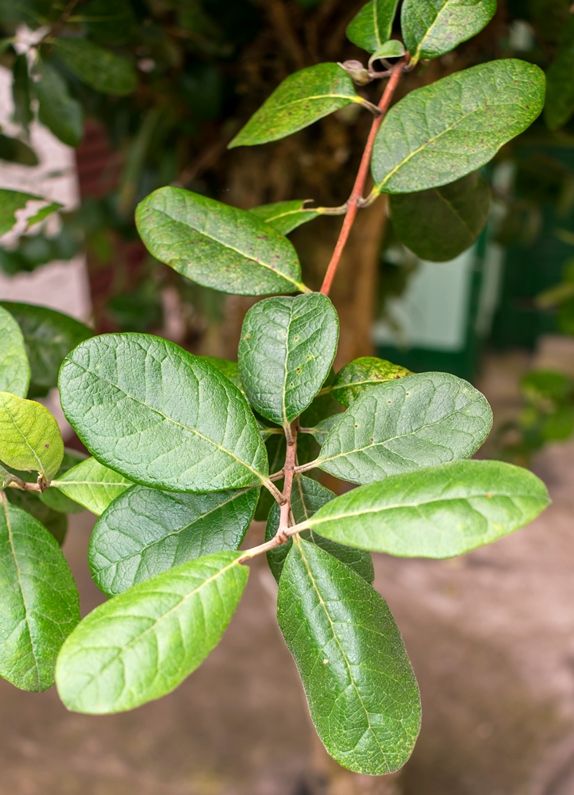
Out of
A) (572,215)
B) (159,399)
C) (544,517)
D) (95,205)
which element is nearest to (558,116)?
(159,399)

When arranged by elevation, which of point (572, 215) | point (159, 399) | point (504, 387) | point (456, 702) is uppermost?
point (159, 399)

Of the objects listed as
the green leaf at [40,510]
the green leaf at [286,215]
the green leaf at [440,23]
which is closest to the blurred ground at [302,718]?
the green leaf at [40,510]

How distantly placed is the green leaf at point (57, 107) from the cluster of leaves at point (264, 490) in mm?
365

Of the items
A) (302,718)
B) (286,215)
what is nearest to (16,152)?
(286,215)

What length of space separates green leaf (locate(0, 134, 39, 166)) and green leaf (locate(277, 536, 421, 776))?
2.56 feet

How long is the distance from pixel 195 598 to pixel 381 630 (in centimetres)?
11

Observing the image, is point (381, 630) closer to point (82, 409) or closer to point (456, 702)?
point (82, 409)

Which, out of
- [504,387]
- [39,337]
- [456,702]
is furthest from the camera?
[504,387]

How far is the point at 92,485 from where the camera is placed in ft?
1.30

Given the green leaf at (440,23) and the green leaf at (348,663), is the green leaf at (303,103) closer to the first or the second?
the green leaf at (440,23)

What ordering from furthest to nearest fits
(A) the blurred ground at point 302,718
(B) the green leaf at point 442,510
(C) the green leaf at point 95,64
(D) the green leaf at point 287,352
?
(A) the blurred ground at point 302,718
(C) the green leaf at point 95,64
(D) the green leaf at point 287,352
(B) the green leaf at point 442,510

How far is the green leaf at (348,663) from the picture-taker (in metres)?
0.34

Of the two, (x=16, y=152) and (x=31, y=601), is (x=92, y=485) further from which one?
(x=16, y=152)

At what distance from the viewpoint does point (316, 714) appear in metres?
0.34
